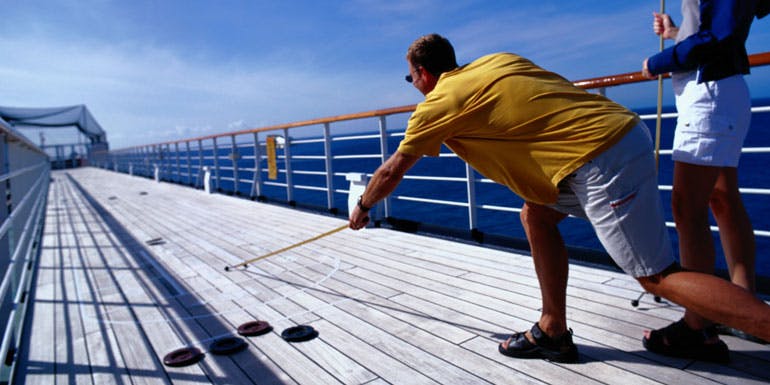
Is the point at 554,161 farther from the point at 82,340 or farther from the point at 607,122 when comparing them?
the point at 82,340

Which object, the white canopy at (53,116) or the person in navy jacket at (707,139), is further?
the white canopy at (53,116)

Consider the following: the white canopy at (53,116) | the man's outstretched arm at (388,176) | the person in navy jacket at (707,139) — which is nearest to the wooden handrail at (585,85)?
the person in navy jacket at (707,139)

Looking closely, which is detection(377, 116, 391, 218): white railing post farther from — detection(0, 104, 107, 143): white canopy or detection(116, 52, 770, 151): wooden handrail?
detection(0, 104, 107, 143): white canopy

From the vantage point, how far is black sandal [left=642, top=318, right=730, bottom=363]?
4.70 feet

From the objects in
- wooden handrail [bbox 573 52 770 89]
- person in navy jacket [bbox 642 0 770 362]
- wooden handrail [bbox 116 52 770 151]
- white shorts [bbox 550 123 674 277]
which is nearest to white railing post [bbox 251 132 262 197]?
wooden handrail [bbox 116 52 770 151]

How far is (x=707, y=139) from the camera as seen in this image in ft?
4.50

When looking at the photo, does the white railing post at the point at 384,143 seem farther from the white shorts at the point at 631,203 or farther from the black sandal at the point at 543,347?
the white shorts at the point at 631,203

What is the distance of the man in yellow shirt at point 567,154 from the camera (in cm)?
118

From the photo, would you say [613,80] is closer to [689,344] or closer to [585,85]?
[585,85]

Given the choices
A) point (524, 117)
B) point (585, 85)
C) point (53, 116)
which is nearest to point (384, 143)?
point (585, 85)

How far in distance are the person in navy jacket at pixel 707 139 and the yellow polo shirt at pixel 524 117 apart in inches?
10.7

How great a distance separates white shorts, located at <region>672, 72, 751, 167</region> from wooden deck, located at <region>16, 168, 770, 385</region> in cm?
61

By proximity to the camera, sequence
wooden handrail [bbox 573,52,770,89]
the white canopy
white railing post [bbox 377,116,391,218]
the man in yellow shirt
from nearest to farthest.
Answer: the man in yellow shirt, wooden handrail [bbox 573,52,770,89], white railing post [bbox 377,116,391,218], the white canopy

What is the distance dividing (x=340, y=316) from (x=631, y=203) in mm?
1294
